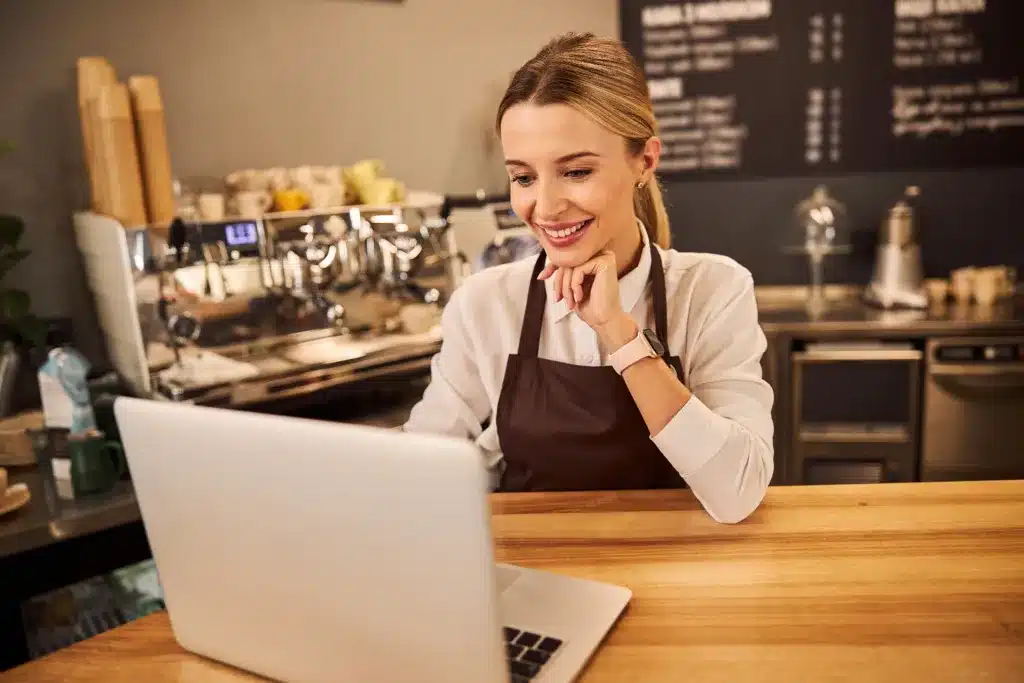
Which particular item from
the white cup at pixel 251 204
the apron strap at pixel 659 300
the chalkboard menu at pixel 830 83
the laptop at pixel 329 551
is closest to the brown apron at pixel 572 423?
the apron strap at pixel 659 300

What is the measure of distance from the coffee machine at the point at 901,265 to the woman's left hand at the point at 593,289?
2.21 metres

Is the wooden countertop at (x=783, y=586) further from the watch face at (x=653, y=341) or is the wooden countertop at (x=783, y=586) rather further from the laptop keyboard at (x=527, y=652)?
the watch face at (x=653, y=341)

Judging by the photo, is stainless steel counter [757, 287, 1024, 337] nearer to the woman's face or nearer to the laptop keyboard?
the woman's face

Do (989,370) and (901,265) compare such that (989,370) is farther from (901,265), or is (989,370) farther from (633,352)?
(633,352)

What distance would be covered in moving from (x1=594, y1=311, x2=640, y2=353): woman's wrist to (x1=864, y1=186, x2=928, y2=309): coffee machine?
2.24 metres

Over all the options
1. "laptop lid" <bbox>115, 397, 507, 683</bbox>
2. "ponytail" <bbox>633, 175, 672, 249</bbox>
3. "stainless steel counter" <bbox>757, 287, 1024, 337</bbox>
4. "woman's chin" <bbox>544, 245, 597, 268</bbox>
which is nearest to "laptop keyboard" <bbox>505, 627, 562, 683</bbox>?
"laptop lid" <bbox>115, 397, 507, 683</bbox>

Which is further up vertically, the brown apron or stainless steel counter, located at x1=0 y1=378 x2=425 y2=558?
the brown apron

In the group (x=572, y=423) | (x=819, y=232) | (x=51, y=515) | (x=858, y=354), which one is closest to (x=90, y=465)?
(x=51, y=515)

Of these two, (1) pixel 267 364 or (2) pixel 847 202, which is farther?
(2) pixel 847 202

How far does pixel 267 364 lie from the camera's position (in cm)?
234

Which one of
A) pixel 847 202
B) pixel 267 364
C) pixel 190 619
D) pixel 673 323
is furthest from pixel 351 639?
pixel 847 202

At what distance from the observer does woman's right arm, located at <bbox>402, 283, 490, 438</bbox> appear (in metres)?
1.57

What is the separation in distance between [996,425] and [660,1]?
6.66ft

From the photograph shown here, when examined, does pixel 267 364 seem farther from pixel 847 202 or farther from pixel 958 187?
pixel 958 187
